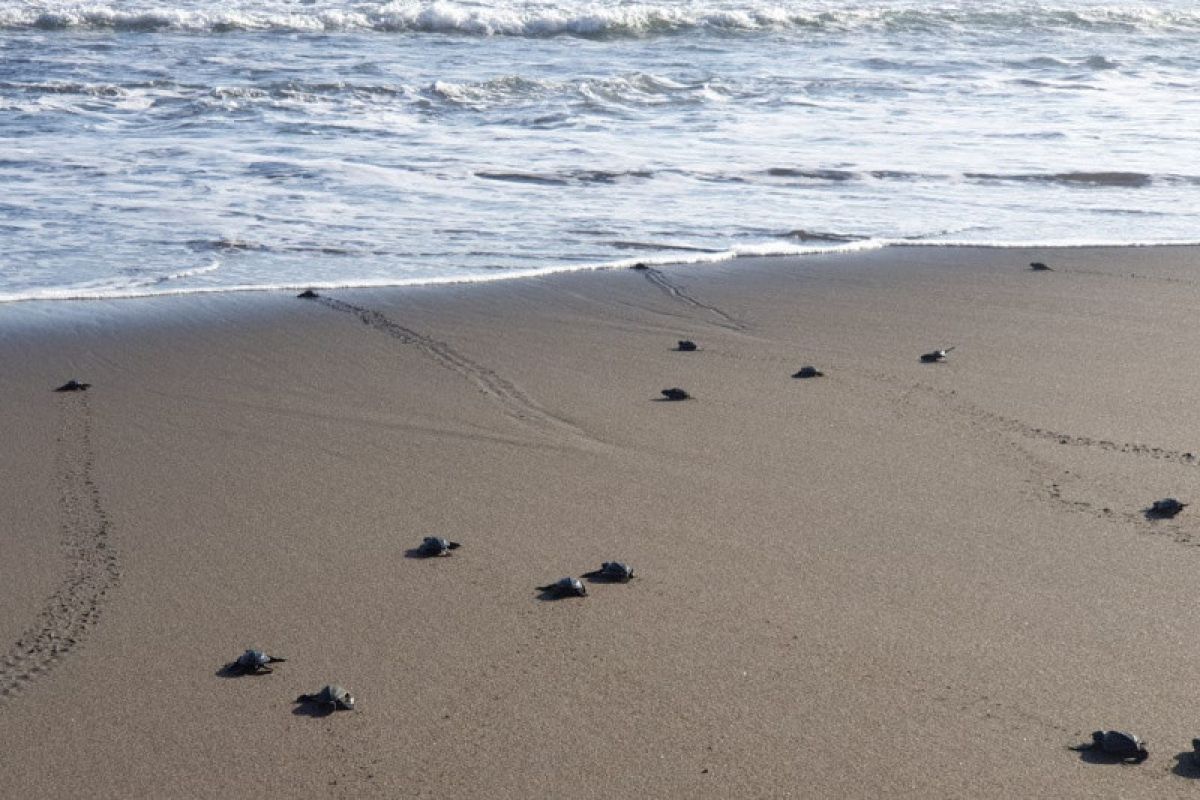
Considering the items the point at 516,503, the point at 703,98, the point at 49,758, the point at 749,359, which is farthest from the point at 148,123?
the point at 49,758

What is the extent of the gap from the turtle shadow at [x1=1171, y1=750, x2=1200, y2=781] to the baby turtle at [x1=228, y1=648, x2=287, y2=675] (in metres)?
2.12

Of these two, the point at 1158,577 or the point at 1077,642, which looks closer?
the point at 1077,642

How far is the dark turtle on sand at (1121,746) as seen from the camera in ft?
9.73

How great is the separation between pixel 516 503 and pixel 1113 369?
2.99 metres

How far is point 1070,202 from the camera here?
9.91 m

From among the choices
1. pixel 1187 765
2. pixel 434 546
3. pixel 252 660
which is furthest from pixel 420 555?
pixel 1187 765

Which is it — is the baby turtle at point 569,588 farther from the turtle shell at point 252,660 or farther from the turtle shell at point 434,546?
the turtle shell at point 252,660

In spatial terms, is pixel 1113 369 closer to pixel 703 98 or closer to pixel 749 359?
pixel 749 359

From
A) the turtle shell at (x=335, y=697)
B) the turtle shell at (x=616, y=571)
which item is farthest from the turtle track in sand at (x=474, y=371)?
the turtle shell at (x=335, y=697)

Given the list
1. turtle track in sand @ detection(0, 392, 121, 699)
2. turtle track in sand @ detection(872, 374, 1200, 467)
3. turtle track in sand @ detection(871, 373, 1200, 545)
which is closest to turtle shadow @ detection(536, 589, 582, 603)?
turtle track in sand @ detection(0, 392, 121, 699)

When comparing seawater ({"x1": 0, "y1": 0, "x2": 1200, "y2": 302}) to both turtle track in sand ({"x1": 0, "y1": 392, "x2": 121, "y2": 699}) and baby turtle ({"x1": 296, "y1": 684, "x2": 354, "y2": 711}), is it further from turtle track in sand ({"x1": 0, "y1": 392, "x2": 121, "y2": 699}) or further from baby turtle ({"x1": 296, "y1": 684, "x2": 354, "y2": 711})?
baby turtle ({"x1": 296, "y1": 684, "x2": 354, "y2": 711})

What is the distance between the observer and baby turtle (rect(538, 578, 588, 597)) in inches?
151

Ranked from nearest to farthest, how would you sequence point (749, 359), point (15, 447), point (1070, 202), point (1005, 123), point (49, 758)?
point (49, 758) → point (15, 447) → point (749, 359) → point (1070, 202) → point (1005, 123)

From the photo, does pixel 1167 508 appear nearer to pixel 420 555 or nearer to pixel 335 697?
pixel 420 555
